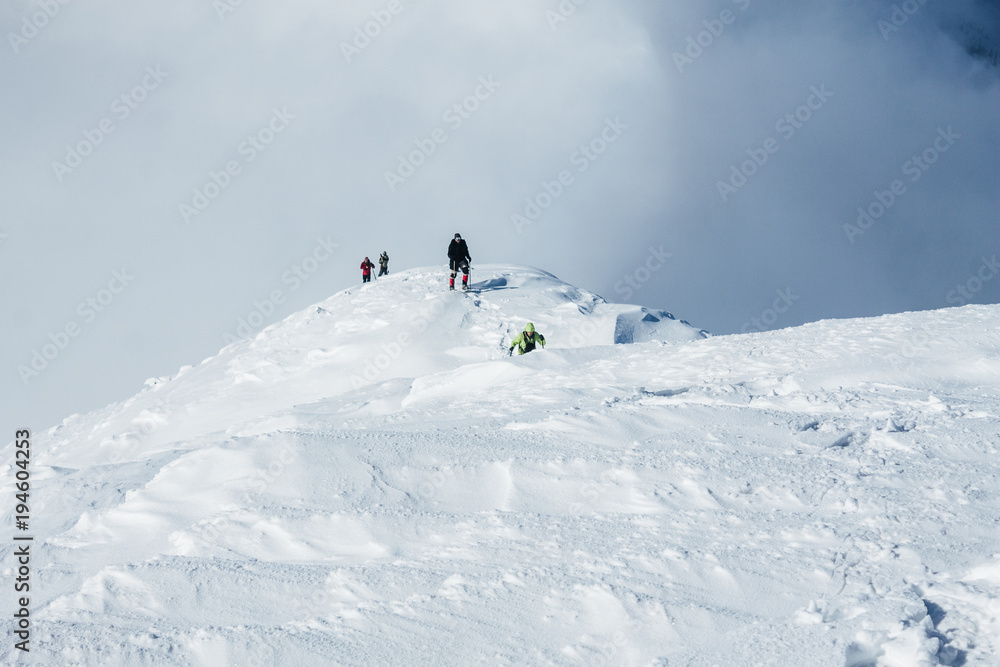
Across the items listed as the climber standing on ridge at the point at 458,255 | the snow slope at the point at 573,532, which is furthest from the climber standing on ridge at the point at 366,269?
the snow slope at the point at 573,532

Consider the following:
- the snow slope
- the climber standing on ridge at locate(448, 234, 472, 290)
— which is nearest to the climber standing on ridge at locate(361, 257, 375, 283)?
the climber standing on ridge at locate(448, 234, 472, 290)

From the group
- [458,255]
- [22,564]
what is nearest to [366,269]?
[458,255]

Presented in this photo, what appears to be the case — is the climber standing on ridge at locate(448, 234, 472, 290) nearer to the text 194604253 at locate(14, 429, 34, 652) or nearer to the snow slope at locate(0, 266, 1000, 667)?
the snow slope at locate(0, 266, 1000, 667)

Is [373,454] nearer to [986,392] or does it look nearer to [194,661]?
[194,661]

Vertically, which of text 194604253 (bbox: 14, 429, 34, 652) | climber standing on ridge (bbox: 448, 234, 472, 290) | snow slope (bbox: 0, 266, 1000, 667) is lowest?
text 194604253 (bbox: 14, 429, 34, 652)

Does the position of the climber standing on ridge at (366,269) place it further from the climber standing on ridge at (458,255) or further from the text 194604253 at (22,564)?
the text 194604253 at (22,564)

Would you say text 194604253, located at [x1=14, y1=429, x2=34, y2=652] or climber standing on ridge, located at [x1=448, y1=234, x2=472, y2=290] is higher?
climber standing on ridge, located at [x1=448, y1=234, x2=472, y2=290]

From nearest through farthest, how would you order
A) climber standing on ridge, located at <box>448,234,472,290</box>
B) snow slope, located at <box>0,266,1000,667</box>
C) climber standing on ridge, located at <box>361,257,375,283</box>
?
1. snow slope, located at <box>0,266,1000,667</box>
2. climber standing on ridge, located at <box>448,234,472,290</box>
3. climber standing on ridge, located at <box>361,257,375,283</box>

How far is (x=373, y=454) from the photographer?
770cm

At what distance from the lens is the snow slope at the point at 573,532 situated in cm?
473

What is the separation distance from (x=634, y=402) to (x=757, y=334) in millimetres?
5839

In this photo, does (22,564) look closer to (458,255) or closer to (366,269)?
(458,255)

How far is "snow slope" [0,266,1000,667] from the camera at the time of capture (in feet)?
15.5

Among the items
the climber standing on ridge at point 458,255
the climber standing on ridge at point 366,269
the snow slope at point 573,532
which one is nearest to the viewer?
the snow slope at point 573,532
